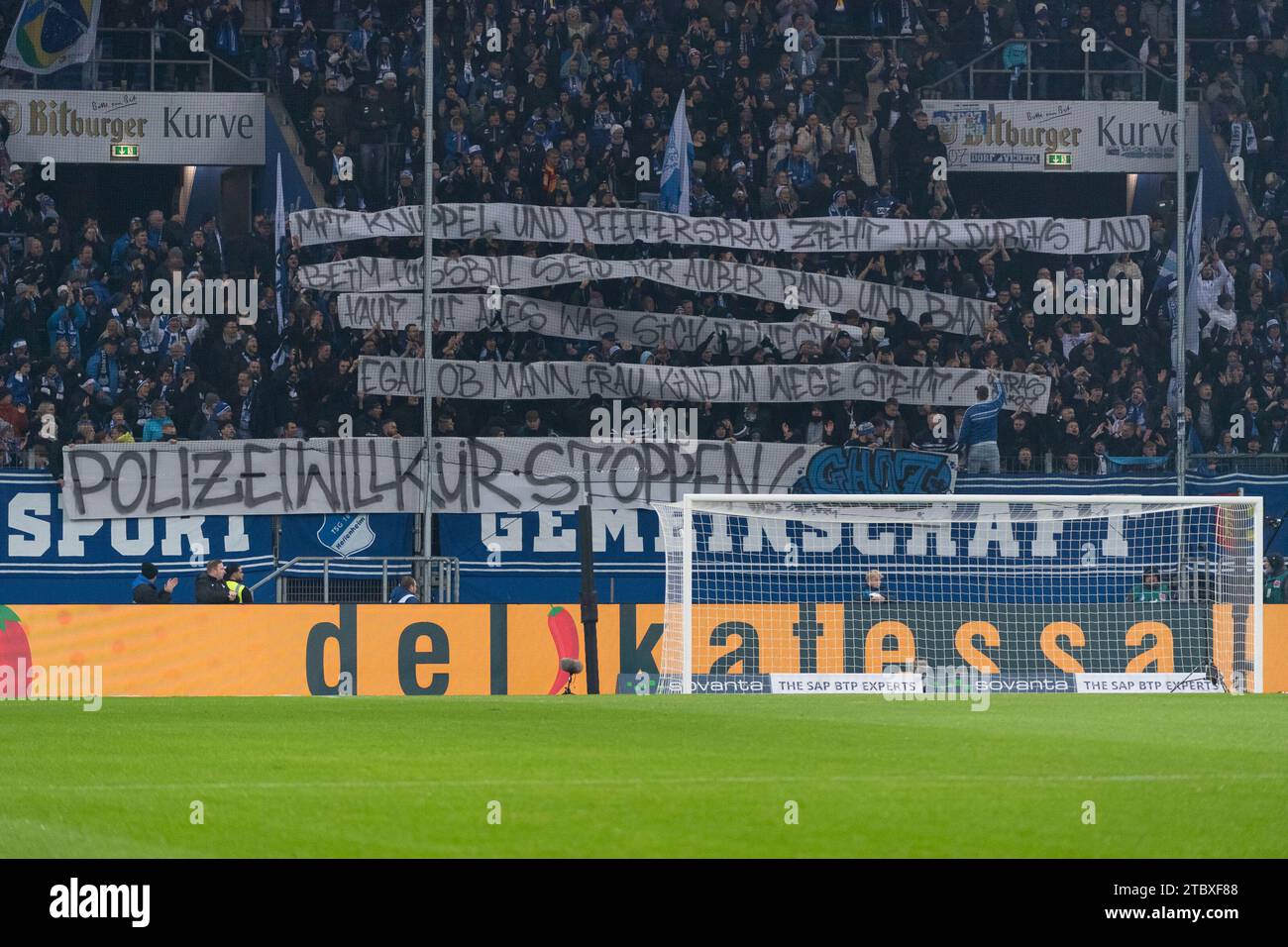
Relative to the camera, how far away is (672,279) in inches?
861

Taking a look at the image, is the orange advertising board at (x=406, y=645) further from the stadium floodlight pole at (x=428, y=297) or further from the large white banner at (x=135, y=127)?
the large white banner at (x=135, y=127)

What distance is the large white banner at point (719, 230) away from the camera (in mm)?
21125

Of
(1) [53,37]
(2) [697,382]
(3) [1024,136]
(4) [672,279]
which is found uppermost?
(1) [53,37]

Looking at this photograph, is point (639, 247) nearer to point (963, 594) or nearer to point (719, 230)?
point (719, 230)

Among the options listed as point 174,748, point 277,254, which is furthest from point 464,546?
point 174,748

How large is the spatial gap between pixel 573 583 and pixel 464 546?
1.15 meters

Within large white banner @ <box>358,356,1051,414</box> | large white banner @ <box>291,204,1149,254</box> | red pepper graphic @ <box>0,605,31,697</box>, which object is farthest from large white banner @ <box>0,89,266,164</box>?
red pepper graphic @ <box>0,605,31,697</box>

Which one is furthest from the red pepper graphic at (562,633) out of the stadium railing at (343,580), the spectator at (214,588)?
the spectator at (214,588)

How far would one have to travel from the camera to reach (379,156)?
23.0 meters

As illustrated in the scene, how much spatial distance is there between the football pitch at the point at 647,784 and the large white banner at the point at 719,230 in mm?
11460

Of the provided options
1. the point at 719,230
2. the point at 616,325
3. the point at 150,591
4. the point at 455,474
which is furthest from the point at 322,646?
the point at 719,230

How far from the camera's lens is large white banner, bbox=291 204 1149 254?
69.3 feet

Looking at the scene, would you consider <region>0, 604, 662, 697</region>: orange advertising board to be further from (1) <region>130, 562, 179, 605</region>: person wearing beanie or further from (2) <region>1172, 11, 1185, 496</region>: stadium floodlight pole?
(2) <region>1172, 11, 1185, 496</region>: stadium floodlight pole

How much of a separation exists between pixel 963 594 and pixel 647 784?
11.0 meters
